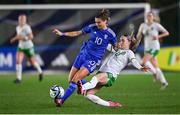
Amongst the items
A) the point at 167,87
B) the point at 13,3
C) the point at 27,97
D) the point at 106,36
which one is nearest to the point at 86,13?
the point at 13,3

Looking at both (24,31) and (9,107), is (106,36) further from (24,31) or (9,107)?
(24,31)

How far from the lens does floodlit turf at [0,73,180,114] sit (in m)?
14.6

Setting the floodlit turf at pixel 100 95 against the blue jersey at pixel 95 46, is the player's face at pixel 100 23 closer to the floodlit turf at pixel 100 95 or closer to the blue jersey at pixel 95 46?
the blue jersey at pixel 95 46

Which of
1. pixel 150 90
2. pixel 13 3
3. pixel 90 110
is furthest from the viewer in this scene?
pixel 13 3

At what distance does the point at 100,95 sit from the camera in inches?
732

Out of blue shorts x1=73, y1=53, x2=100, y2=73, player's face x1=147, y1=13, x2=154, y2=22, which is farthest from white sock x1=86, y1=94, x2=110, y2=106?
player's face x1=147, y1=13, x2=154, y2=22

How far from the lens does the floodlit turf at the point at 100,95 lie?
14.6 metres

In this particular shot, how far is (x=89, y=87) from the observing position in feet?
49.1

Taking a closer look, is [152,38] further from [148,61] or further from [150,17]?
[148,61]

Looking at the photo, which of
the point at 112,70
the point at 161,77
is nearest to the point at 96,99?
the point at 112,70

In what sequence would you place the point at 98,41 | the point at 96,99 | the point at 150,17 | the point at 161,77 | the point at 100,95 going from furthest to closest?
the point at 150,17 → the point at 161,77 → the point at 100,95 → the point at 98,41 → the point at 96,99

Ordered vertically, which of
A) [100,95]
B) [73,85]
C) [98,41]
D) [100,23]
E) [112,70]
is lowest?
[100,95]

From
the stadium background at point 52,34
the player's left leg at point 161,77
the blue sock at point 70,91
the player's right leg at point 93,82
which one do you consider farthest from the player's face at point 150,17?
the blue sock at point 70,91

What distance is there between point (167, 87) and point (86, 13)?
10610 millimetres
